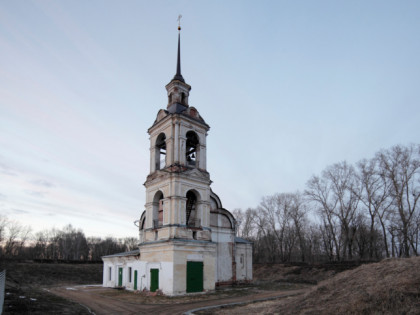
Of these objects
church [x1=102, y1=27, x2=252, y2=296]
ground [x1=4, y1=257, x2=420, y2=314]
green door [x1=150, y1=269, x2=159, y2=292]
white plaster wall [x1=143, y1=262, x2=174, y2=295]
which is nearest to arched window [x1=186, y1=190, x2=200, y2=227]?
church [x1=102, y1=27, x2=252, y2=296]

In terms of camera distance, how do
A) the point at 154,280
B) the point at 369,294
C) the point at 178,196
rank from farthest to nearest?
the point at 178,196 < the point at 154,280 < the point at 369,294

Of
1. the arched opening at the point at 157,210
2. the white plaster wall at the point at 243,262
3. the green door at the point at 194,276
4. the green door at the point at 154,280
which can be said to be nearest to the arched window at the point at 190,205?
the arched opening at the point at 157,210

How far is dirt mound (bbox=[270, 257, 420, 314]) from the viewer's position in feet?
26.3

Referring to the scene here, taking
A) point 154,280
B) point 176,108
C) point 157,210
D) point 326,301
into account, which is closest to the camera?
point 326,301

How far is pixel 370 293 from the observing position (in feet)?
29.9

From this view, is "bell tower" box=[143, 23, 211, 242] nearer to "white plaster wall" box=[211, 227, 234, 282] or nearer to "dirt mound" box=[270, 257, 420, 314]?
"white plaster wall" box=[211, 227, 234, 282]

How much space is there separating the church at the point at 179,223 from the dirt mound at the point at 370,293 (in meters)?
9.46

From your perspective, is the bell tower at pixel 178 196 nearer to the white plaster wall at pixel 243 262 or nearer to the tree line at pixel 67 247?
the white plaster wall at pixel 243 262

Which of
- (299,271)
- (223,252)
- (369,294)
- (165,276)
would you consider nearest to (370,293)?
(369,294)

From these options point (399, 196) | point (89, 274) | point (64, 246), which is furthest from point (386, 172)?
point (64, 246)

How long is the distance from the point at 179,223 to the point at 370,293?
44.0 feet

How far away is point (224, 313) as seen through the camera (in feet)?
41.5

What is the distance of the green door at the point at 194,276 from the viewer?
19859mm

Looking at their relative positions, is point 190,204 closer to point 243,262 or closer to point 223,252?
point 223,252
